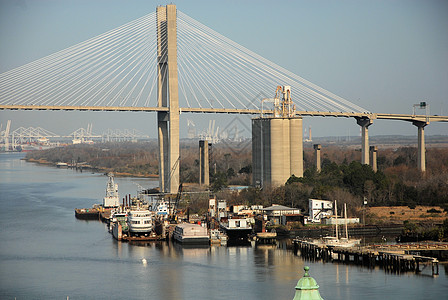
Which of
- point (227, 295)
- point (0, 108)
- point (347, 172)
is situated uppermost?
point (0, 108)

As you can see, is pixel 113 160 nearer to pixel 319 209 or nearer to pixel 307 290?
pixel 319 209

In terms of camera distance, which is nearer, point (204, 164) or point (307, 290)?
point (307, 290)

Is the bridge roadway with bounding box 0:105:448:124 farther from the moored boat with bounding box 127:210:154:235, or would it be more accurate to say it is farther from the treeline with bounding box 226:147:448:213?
the moored boat with bounding box 127:210:154:235

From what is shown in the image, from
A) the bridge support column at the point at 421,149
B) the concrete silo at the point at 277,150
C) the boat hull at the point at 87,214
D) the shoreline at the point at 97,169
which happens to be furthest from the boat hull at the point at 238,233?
the shoreline at the point at 97,169

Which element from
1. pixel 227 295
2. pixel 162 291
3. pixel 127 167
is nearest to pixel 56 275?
pixel 162 291

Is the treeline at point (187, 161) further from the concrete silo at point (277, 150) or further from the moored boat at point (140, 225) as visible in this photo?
the moored boat at point (140, 225)

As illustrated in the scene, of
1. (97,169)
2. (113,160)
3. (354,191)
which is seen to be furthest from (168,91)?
(113,160)

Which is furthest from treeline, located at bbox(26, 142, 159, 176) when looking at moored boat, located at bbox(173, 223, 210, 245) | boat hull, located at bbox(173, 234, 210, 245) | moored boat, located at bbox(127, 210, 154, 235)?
boat hull, located at bbox(173, 234, 210, 245)

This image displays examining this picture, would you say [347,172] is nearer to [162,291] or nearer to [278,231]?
[278,231]
